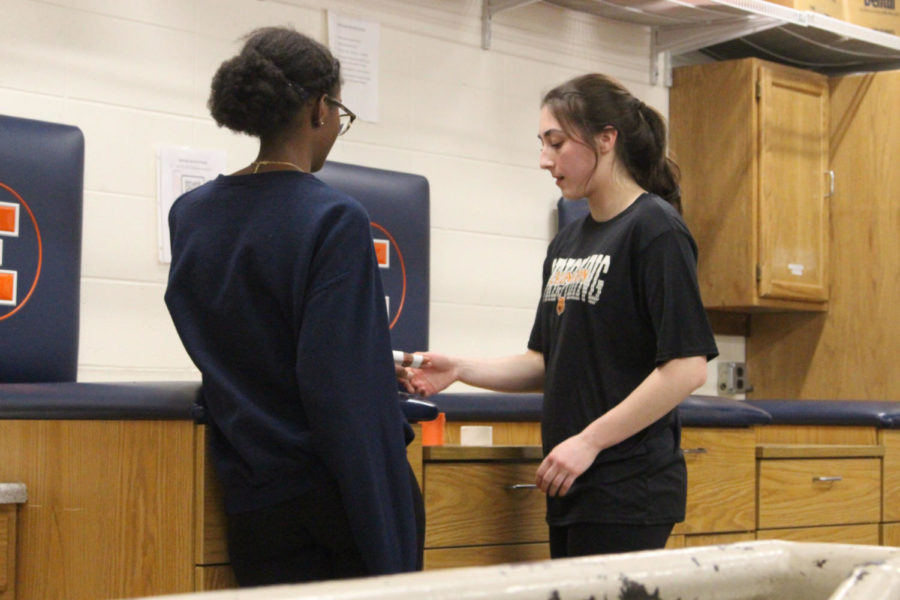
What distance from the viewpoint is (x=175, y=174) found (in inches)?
116

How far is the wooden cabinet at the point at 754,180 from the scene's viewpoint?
3.97 metres

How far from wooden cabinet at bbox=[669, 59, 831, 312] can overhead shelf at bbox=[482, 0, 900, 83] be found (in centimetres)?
13

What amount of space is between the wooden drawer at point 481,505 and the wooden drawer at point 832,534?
2.65 feet

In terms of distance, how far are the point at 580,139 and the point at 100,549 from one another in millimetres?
907

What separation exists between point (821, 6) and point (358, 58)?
1.69m

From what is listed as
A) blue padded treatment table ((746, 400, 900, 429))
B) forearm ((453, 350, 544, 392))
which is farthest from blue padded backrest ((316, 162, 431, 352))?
forearm ((453, 350, 544, 392))

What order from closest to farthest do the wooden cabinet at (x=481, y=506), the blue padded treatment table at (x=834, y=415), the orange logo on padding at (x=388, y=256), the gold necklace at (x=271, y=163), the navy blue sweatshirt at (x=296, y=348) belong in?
the navy blue sweatshirt at (x=296, y=348) < the gold necklace at (x=271, y=163) < the wooden cabinet at (x=481, y=506) < the blue padded treatment table at (x=834, y=415) < the orange logo on padding at (x=388, y=256)

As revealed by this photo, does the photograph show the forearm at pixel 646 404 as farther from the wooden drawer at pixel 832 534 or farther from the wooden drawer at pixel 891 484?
the wooden drawer at pixel 891 484

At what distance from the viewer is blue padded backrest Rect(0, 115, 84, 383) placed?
249cm

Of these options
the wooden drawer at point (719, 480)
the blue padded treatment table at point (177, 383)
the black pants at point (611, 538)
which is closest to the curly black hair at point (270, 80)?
the blue padded treatment table at point (177, 383)

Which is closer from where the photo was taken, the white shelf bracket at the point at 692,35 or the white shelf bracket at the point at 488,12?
the white shelf bracket at the point at 488,12

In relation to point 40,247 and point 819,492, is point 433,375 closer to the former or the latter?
point 40,247

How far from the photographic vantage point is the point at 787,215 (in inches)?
160

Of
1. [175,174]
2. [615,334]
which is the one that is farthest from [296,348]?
[175,174]
